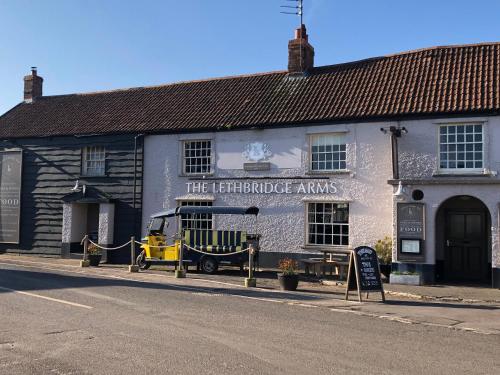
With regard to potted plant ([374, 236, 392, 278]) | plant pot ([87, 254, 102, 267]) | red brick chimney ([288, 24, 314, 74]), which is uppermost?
red brick chimney ([288, 24, 314, 74])

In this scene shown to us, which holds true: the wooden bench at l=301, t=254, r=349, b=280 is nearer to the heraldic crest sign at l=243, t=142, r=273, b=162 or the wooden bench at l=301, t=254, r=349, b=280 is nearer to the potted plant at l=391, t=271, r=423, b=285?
the potted plant at l=391, t=271, r=423, b=285

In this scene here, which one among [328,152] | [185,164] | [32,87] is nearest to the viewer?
[328,152]

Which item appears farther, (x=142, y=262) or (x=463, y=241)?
(x=142, y=262)

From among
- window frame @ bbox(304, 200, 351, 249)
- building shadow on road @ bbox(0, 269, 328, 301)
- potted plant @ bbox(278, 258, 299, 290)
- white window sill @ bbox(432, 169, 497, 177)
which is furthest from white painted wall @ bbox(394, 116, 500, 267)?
building shadow on road @ bbox(0, 269, 328, 301)

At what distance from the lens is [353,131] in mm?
17438

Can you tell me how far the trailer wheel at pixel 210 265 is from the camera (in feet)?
56.4

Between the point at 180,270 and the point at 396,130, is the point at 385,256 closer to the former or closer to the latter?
the point at 396,130

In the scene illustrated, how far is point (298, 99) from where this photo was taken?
19.2m

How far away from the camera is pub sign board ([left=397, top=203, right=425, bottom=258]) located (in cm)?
1531

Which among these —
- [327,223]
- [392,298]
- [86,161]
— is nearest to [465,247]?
[327,223]

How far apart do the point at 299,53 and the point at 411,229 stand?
869cm

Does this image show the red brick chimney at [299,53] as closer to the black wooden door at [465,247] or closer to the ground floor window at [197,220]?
the ground floor window at [197,220]

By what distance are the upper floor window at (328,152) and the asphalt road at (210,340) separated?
293 inches

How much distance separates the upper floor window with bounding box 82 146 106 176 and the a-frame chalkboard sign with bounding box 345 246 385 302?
13.0 meters
